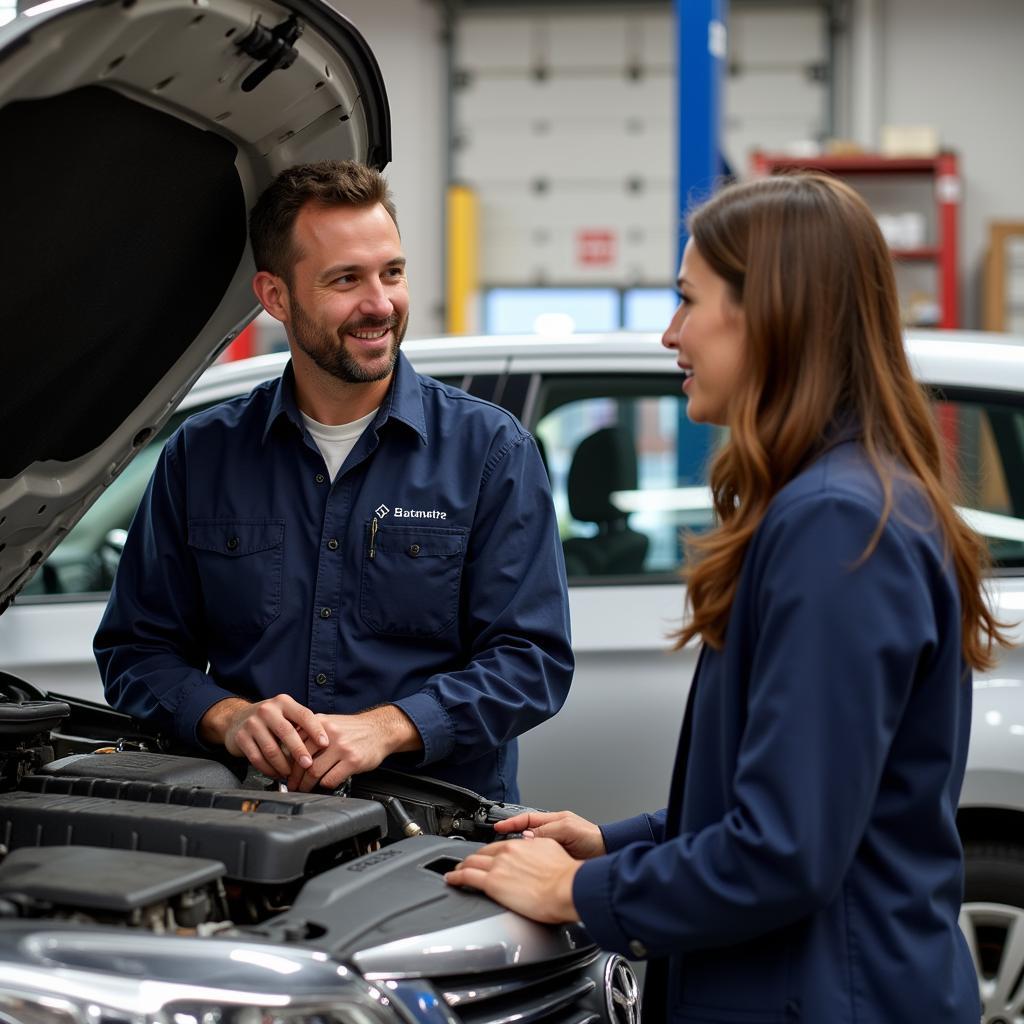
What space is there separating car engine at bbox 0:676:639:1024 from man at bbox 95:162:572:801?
0.19m

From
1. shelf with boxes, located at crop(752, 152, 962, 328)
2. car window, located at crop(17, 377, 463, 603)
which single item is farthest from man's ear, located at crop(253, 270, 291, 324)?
shelf with boxes, located at crop(752, 152, 962, 328)

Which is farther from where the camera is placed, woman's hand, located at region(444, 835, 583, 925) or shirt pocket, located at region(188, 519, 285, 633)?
shirt pocket, located at region(188, 519, 285, 633)

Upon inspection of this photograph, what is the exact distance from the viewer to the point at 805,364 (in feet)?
4.66

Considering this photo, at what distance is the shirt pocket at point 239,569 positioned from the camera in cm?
225

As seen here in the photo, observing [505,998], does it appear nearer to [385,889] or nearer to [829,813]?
[385,889]

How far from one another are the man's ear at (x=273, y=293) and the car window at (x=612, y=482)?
99cm

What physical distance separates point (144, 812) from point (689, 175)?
3.56 meters

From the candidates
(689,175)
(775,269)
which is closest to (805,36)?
(689,175)

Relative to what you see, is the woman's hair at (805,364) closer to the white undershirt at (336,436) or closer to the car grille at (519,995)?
the car grille at (519,995)

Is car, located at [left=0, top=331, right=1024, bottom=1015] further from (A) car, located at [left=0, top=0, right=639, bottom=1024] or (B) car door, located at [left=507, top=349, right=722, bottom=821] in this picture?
(A) car, located at [left=0, top=0, right=639, bottom=1024]

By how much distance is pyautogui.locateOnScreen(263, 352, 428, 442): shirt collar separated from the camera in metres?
2.30

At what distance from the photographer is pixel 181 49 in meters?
1.79

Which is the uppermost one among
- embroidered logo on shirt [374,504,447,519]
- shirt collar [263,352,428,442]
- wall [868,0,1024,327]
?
wall [868,0,1024,327]

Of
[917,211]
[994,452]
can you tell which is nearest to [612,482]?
[994,452]
